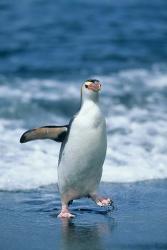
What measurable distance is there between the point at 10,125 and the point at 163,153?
8.01 ft

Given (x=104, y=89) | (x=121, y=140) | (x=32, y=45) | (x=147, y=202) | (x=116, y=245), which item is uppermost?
(x=32, y=45)

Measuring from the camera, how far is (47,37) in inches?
738

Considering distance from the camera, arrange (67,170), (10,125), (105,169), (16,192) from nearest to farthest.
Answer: (67,170) < (16,192) < (105,169) < (10,125)

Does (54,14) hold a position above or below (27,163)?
above

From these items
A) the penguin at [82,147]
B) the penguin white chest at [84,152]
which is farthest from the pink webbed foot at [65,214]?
the penguin white chest at [84,152]

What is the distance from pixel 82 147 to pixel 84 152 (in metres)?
0.04

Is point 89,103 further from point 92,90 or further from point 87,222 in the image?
point 87,222

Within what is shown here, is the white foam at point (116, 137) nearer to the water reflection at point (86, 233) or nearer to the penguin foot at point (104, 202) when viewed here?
the penguin foot at point (104, 202)

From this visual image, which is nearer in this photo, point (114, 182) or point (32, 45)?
point (114, 182)

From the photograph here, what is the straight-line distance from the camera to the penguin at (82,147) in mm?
7160

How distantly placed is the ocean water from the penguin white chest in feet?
3.53

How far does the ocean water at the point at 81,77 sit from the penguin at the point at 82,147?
1.04 metres

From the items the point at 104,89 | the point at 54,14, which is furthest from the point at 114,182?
the point at 54,14

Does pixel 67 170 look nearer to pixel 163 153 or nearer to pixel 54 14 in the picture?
pixel 163 153
